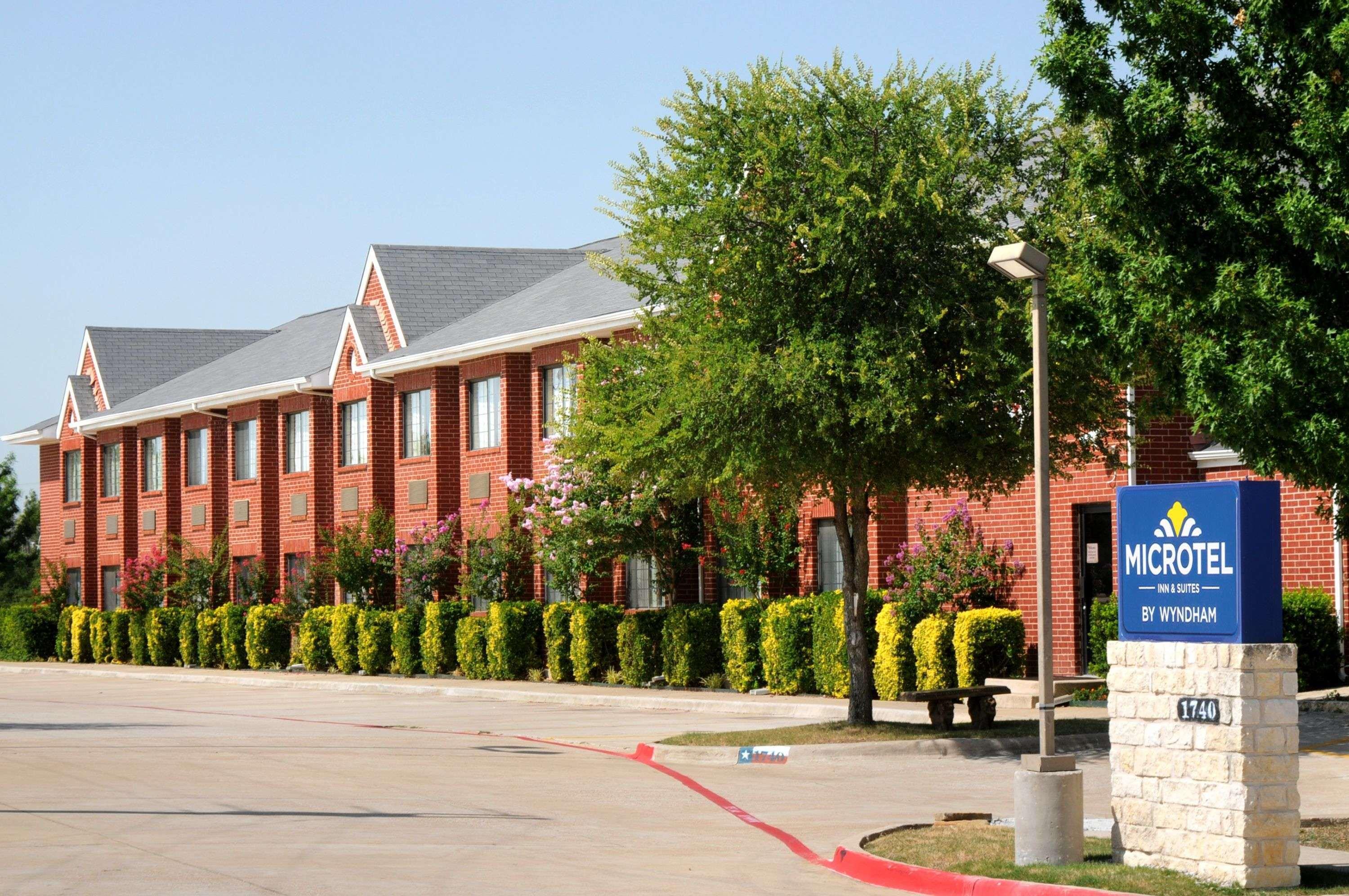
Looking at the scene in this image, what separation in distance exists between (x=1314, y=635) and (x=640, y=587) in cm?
1520

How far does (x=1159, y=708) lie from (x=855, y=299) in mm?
8928

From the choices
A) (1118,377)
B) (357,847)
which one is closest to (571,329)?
(1118,377)

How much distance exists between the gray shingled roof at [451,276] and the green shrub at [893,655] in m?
18.2

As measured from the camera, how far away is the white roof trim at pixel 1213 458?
2499 centimetres

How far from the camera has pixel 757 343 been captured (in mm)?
18922

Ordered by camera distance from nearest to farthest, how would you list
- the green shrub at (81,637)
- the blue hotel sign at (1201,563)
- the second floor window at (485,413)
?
the blue hotel sign at (1201,563) < the second floor window at (485,413) < the green shrub at (81,637)

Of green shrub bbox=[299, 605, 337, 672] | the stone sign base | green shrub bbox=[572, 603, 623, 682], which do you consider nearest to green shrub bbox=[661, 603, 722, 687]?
green shrub bbox=[572, 603, 623, 682]

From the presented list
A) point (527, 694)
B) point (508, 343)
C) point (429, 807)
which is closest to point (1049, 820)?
point (429, 807)

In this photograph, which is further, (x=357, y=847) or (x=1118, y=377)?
(x=1118, y=377)

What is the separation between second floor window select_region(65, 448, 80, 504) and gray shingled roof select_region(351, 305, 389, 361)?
18.6m

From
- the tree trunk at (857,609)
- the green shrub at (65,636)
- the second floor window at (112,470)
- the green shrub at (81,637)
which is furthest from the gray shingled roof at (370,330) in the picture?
the tree trunk at (857,609)

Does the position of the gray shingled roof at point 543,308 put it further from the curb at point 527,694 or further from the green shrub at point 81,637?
the green shrub at point 81,637

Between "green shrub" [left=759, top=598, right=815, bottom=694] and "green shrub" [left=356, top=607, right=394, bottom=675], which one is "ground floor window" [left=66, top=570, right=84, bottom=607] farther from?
"green shrub" [left=759, top=598, right=815, bottom=694]

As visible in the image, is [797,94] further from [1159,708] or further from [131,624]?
[131,624]
